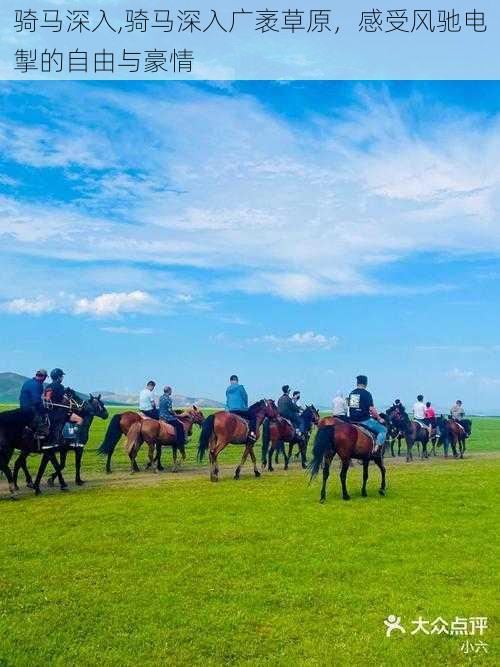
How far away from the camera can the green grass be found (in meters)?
7.88

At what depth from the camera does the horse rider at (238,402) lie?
21.8 metres

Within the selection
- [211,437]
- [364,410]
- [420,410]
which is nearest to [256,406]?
[211,437]

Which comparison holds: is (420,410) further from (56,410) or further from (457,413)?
(56,410)

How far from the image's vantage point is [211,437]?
21078 mm

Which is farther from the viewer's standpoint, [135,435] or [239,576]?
[135,435]

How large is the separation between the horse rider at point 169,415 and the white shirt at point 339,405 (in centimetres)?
672

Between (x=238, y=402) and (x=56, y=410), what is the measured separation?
6628 mm

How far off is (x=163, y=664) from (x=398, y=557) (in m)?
5.82

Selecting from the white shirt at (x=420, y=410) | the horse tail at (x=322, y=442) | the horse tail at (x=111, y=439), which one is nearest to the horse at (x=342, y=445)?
the horse tail at (x=322, y=442)

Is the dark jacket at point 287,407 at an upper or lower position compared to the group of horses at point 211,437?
upper

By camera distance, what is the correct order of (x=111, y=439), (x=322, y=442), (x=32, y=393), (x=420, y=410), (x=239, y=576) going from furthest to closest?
(x=420, y=410)
(x=111, y=439)
(x=32, y=393)
(x=322, y=442)
(x=239, y=576)

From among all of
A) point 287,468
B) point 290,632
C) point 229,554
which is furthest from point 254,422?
point 290,632

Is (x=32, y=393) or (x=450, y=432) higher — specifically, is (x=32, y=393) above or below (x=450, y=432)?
above

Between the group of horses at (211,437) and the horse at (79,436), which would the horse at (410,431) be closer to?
the group of horses at (211,437)
